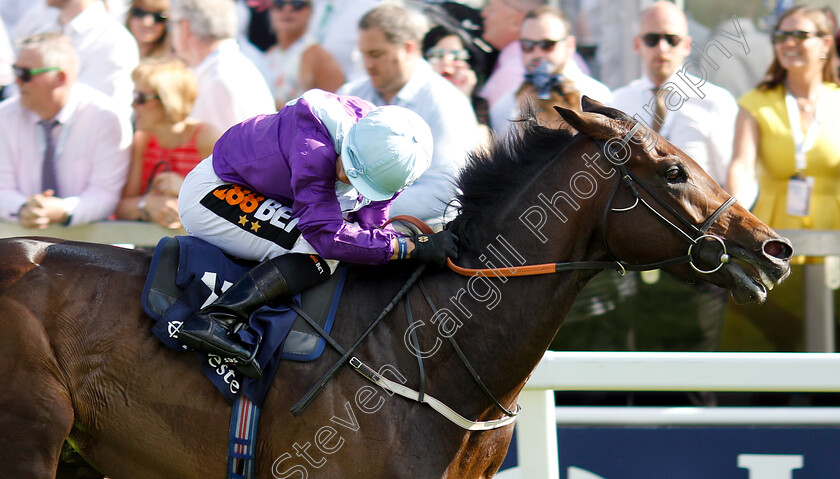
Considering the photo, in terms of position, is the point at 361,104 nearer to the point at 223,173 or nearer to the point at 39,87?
the point at 223,173

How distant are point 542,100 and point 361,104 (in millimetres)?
1766

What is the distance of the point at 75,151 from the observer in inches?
184

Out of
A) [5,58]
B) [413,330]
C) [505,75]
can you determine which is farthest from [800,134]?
[5,58]

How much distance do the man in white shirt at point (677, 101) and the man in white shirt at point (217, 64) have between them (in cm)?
194

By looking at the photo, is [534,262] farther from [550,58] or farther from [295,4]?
[295,4]

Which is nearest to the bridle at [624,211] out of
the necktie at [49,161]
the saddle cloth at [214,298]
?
the saddle cloth at [214,298]

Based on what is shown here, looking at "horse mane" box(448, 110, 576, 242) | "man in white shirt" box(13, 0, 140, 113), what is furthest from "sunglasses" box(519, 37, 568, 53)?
"man in white shirt" box(13, 0, 140, 113)

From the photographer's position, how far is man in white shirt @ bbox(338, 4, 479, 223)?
4.52 metres

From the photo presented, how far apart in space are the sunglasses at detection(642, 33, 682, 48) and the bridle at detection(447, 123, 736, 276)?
190 centimetres

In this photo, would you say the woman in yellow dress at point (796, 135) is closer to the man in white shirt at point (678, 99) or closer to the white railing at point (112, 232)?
the man in white shirt at point (678, 99)

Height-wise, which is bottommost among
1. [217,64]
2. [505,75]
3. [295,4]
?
[217,64]

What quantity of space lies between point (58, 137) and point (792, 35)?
3.87 metres

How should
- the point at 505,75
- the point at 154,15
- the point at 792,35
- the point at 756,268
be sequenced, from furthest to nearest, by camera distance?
the point at 154,15
the point at 505,75
the point at 792,35
the point at 756,268

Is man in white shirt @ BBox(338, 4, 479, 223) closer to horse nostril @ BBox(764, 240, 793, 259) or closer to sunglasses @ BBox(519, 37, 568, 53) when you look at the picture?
sunglasses @ BBox(519, 37, 568, 53)
